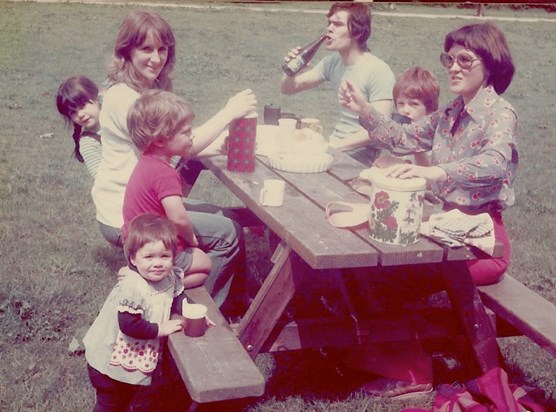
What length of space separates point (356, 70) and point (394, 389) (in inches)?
88.4

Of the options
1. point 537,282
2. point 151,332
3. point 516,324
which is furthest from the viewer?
point 537,282

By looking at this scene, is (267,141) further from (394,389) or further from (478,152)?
(394,389)

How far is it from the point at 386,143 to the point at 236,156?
0.82m

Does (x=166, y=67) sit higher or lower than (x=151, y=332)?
higher

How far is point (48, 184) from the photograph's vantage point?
6344 millimetres

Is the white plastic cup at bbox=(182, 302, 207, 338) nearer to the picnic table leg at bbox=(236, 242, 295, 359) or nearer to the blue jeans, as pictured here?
the picnic table leg at bbox=(236, 242, 295, 359)

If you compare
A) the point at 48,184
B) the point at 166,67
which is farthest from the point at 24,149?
the point at 166,67

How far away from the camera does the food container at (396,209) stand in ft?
8.71

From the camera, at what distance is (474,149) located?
3357mm

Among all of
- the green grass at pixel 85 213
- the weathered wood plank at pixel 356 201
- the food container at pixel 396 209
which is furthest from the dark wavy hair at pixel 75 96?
the food container at pixel 396 209

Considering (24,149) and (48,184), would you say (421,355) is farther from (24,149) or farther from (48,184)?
(24,149)

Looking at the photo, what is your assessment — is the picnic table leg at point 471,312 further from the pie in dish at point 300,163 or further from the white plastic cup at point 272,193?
the pie in dish at point 300,163

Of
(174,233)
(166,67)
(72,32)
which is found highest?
(166,67)

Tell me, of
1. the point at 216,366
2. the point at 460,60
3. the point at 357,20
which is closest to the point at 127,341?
the point at 216,366
